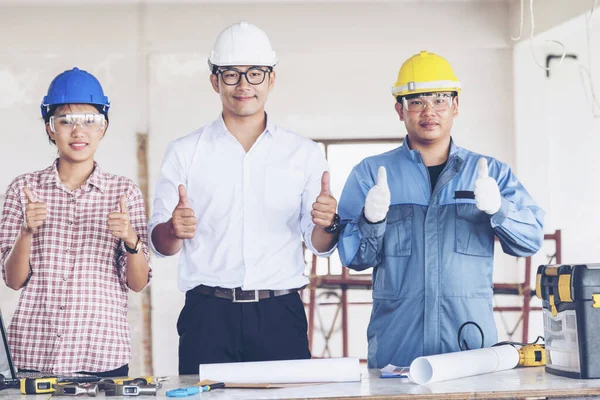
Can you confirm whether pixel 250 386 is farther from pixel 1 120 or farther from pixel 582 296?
pixel 1 120

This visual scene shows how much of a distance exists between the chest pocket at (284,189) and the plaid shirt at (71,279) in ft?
1.52

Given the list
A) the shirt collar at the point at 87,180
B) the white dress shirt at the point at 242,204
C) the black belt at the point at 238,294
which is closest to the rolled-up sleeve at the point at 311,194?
the white dress shirt at the point at 242,204

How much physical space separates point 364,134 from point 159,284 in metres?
1.94

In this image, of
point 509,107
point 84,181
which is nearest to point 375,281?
point 84,181

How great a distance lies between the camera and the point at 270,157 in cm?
296

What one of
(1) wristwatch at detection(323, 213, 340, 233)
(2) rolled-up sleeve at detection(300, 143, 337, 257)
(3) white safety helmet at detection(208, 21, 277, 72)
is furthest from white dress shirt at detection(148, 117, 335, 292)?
(3) white safety helmet at detection(208, 21, 277, 72)

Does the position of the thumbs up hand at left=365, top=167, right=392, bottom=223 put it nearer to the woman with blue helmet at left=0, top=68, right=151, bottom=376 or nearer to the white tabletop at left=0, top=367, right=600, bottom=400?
the white tabletop at left=0, top=367, right=600, bottom=400

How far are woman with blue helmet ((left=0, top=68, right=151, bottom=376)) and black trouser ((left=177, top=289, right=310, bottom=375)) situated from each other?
0.71ft

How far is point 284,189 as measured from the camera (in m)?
2.92

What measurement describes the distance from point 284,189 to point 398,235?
43 centimetres

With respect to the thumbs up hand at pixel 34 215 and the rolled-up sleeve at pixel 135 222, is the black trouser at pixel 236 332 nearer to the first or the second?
the rolled-up sleeve at pixel 135 222

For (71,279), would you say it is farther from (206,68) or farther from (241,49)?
(206,68)

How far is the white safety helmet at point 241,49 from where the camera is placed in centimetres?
291

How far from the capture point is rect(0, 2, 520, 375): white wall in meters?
6.18
